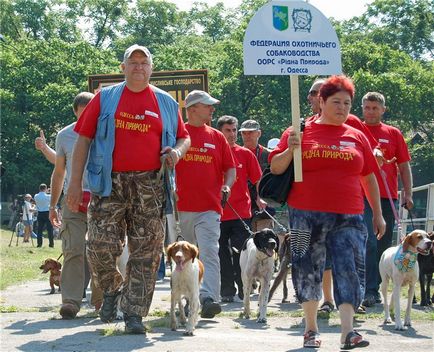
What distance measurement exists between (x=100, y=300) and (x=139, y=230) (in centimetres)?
224

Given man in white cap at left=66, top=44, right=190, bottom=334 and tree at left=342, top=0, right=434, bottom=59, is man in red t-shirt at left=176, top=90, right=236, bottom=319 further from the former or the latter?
tree at left=342, top=0, right=434, bottom=59

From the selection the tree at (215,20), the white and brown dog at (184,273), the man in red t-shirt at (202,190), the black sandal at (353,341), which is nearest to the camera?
the black sandal at (353,341)

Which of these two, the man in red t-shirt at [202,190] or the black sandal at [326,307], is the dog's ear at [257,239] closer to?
the man in red t-shirt at [202,190]

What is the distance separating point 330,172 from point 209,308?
9.78 ft

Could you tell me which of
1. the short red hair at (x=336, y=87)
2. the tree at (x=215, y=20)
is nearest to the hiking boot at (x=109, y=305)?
the short red hair at (x=336, y=87)

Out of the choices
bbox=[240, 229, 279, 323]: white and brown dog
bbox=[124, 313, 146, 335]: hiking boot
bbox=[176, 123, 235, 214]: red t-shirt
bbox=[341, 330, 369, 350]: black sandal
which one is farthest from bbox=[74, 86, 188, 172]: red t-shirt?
bbox=[240, 229, 279, 323]: white and brown dog

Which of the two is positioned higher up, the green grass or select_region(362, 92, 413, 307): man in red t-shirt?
select_region(362, 92, 413, 307): man in red t-shirt

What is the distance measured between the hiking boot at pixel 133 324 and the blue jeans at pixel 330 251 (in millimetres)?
1428

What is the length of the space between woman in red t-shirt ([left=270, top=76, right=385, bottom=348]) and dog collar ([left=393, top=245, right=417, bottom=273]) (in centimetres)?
258

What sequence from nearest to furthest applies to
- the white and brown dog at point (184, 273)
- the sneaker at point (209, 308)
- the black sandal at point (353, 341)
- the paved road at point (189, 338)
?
the black sandal at point (353, 341) < the paved road at point (189, 338) < the white and brown dog at point (184, 273) < the sneaker at point (209, 308)

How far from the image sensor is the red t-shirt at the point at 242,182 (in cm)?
1231

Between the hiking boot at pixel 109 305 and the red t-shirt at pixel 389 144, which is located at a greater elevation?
the red t-shirt at pixel 389 144

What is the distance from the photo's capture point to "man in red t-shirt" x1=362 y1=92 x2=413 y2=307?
36.6ft

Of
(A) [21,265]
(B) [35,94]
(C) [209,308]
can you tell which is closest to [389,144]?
(C) [209,308]
